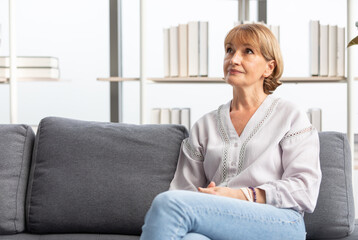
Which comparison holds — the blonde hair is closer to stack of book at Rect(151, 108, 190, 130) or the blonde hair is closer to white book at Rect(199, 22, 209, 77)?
white book at Rect(199, 22, 209, 77)

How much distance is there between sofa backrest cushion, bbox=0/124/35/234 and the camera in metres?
2.18

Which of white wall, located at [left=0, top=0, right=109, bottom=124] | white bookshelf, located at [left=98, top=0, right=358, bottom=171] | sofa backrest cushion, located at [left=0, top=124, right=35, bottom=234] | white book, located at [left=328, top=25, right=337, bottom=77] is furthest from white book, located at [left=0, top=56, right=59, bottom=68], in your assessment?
white book, located at [left=328, top=25, right=337, bottom=77]

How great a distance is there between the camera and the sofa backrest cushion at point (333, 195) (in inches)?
79.3

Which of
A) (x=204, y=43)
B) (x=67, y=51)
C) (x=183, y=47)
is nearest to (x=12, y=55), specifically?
(x=67, y=51)

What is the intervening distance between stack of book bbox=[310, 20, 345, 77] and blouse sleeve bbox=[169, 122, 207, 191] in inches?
39.7

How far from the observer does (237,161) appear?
1987 mm

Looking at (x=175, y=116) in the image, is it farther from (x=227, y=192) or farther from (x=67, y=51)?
(x=227, y=192)

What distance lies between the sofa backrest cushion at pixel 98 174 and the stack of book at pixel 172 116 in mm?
645

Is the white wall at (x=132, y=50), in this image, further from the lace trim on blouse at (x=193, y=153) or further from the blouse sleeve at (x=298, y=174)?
the blouse sleeve at (x=298, y=174)

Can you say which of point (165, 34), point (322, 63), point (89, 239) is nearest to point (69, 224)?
point (89, 239)

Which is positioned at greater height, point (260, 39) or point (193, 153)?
point (260, 39)

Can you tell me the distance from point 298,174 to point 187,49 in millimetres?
1215

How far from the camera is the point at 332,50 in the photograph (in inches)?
112

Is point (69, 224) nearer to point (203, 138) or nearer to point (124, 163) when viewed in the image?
point (124, 163)
